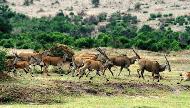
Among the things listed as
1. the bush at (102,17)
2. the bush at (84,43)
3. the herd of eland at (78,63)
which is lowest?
the bush at (102,17)

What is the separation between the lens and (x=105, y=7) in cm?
10175

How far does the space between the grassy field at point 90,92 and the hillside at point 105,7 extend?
221ft

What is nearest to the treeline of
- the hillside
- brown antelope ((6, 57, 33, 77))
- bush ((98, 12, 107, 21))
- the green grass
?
bush ((98, 12, 107, 21))

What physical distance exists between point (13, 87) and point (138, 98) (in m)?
5.56

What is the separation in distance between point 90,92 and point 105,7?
79397 mm

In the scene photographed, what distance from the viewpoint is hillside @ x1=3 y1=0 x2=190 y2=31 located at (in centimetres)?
9656

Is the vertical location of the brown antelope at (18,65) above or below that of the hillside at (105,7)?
above

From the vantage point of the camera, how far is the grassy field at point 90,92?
20703mm

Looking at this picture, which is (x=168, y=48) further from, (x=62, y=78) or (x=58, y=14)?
(x=58, y=14)

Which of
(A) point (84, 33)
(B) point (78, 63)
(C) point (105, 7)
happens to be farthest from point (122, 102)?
(C) point (105, 7)

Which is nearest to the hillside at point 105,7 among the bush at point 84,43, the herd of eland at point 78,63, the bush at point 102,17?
the bush at point 102,17

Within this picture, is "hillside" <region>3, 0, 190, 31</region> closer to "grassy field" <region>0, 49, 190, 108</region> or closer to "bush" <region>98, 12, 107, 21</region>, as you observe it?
"bush" <region>98, 12, 107, 21</region>

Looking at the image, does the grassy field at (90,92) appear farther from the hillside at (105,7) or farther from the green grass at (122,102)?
the hillside at (105,7)

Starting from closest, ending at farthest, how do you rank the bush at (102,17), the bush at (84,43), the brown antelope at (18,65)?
the brown antelope at (18,65)
the bush at (84,43)
the bush at (102,17)
